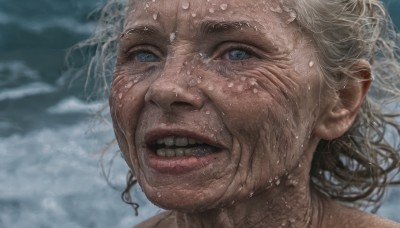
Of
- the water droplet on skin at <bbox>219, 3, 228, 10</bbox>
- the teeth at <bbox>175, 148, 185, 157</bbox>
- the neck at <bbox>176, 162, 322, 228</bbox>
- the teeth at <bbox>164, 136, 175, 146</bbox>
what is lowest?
the neck at <bbox>176, 162, 322, 228</bbox>

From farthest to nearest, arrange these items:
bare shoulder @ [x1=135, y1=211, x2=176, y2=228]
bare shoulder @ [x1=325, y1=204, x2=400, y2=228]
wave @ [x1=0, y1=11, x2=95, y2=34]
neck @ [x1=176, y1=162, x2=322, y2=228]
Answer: wave @ [x1=0, y1=11, x2=95, y2=34]
bare shoulder @ [x1=135, y1=211, x2=176, y2=228]
bare shoulder @ [x1=325, y1=204, x2=400, y2=228]
neck @ [x1=176, y1=162, x2=322, y2=228]

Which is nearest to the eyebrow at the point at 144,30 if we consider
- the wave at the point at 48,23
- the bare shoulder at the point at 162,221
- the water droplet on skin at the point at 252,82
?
the water droplet on skin at the point at 252,82

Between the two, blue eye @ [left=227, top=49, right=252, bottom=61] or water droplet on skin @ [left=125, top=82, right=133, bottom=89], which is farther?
water droplet on skin @ [left=125, top=82, right=133, bottom=89]

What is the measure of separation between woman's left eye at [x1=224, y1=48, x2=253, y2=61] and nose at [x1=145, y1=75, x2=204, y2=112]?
182mm

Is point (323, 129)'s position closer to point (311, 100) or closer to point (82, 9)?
point (311, 100)

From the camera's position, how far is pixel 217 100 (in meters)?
2.79

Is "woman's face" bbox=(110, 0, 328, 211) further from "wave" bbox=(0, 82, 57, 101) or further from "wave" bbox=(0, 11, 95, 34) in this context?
"wave" bbox=(0, 11, 95, 34)

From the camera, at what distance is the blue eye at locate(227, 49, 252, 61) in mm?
2902

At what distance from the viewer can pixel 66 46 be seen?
651 cm

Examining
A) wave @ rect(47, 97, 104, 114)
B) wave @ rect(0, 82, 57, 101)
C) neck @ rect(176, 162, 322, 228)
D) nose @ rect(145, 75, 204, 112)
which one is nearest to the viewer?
nose @ rect(145, 75, 204, 112)

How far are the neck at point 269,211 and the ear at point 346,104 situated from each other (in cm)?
17

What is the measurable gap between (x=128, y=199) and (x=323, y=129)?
117 cm

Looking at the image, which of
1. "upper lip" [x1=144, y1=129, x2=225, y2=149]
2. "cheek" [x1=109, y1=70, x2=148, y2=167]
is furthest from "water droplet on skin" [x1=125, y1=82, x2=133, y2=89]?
"upper lip" [x1=144, y1=129, x2=225, y2=149]

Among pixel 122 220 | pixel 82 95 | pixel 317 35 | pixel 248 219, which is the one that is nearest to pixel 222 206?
pixel 248 219
